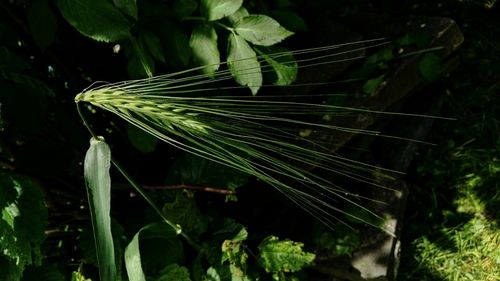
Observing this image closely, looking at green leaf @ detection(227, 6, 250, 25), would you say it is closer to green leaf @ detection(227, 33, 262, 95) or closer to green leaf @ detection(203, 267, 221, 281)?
green leaf @ detection(227, 33, 262, 95)

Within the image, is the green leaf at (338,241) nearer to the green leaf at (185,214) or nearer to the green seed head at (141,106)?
the green leaf at (185,214)

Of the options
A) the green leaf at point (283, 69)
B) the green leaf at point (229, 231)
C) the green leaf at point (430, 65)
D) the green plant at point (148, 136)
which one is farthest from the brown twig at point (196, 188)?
the green leaf at point (430, 65)

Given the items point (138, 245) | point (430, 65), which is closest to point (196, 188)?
point (138, 245)

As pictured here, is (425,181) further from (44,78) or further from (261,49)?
(44,78)

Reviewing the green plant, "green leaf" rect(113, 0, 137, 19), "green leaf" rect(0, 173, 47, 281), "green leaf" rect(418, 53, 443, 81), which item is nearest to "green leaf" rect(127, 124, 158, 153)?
the green plant

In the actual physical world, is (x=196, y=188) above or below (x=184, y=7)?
below

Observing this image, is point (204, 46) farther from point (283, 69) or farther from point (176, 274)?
point (176, 274)
